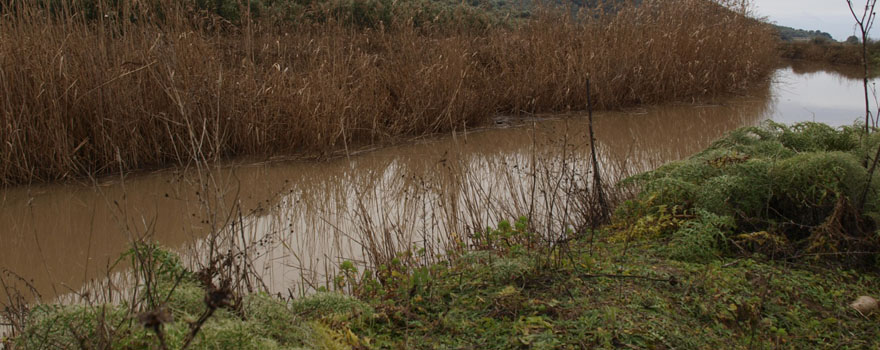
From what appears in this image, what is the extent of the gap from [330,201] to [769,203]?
2.84 meters

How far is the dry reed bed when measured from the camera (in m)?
4.90

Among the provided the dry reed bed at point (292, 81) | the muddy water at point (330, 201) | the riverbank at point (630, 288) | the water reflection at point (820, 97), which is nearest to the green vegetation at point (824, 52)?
the water reflection at point (820, 97)

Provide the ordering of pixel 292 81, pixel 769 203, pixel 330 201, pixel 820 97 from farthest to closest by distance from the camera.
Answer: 1. pixel 820 97
2. pixel 292 81
3. pixel 330 201
4. pixel 769 203

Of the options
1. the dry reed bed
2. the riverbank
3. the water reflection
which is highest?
the dry reed bed

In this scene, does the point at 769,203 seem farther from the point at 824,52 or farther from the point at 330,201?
the point at 824,52

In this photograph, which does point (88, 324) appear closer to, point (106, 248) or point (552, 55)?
point (106, 248)

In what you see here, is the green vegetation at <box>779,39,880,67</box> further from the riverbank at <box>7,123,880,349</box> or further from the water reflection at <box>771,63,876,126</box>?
the riverbank at <box>7,123,880,349</box>

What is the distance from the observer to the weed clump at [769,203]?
9.18 ft

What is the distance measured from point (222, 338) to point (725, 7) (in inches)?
473

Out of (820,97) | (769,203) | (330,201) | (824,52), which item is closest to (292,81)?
(330,201)

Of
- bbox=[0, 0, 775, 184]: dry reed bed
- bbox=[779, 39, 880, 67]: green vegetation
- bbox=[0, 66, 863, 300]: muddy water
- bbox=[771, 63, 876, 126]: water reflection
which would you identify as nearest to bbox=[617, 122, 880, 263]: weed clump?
bbox=[0, 66, 863, 300]: muddy water

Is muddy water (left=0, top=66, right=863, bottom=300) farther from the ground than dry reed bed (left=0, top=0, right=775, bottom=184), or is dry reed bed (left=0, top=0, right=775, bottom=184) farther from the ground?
dry reed bed (left=0, top=0, right=775, bottom=184)

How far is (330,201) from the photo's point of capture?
464 cm

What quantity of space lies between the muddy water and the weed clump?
56 cm
